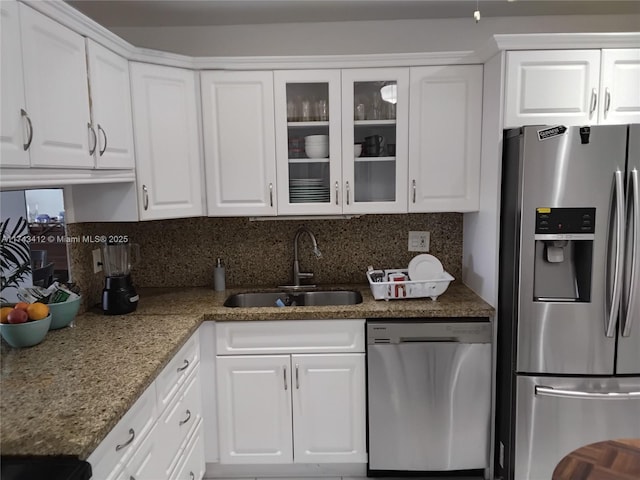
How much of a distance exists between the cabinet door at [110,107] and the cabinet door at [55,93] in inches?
2.5

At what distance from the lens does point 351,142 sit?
2502mm

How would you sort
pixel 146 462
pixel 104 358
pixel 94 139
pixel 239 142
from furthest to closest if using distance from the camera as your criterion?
pixel 239 142 → pixel 94 139 → pixel 104 358 → pixel 146 462

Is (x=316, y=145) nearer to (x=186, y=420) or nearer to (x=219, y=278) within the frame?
(x=219, y=278)

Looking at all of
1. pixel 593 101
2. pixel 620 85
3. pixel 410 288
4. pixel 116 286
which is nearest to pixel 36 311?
pixel 116 286

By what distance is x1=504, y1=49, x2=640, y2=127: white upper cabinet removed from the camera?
2129mm

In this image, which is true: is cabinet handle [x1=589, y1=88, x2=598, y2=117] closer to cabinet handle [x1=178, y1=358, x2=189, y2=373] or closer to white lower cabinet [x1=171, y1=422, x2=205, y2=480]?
Result: cabinet handle [x1=178, y1=358, x2=189, y2=373]

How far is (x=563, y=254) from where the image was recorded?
2092mm

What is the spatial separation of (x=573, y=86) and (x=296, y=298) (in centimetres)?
183

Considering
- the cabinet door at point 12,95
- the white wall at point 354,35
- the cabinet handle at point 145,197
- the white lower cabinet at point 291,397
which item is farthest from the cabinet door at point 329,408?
the white wall at point 354,35

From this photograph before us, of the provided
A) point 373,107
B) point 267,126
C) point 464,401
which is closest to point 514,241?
point 464,401

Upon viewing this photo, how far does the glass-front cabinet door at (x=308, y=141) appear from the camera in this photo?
97.3 inches

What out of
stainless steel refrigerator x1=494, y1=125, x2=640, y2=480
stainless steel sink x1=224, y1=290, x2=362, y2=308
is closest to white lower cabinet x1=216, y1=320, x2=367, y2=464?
stainless steel sink x1=224, y1=290, x2=362, y2=308

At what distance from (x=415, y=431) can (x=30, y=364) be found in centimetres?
177

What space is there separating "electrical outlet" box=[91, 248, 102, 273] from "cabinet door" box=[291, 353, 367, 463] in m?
1.20
